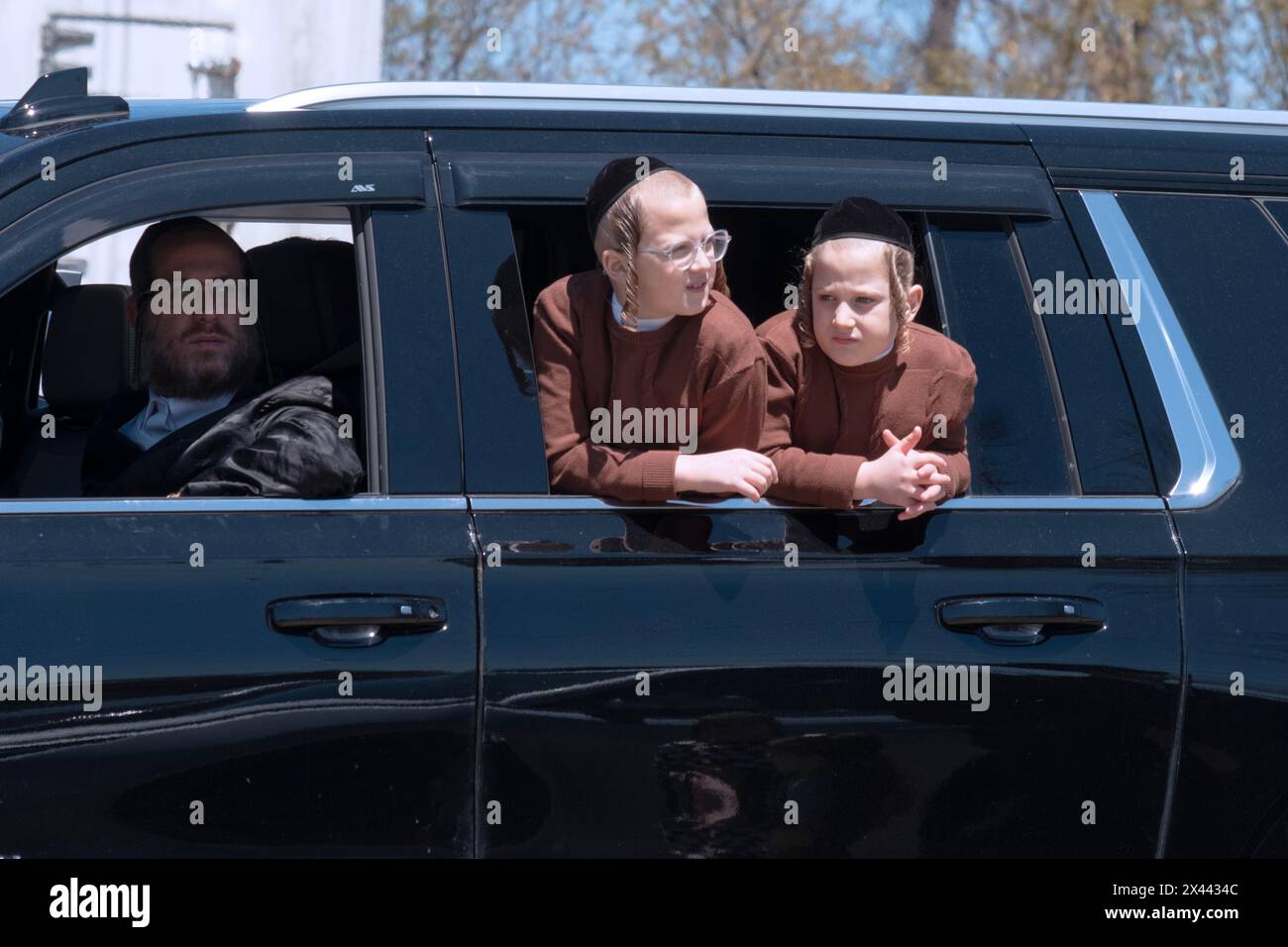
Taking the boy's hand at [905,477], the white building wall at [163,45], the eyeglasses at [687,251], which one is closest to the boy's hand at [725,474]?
the boy's hand at [905,477]

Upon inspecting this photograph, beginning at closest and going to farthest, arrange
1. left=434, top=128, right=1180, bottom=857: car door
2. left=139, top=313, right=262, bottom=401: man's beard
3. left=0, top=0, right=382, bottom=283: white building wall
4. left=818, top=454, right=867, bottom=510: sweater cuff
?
left=434, top=128, right=1180, bottom=857: car door, left=818, top=454, right=867, bottom=510: sweater cuff, left=139, top=313, right=262, bottom=401: man's beard, left=0, top=0, right=382, bottom=283: white building wall

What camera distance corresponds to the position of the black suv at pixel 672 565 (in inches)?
99.8

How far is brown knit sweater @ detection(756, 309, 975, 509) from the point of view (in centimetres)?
278

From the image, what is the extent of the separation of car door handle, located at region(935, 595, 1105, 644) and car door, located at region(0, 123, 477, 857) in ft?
2.71

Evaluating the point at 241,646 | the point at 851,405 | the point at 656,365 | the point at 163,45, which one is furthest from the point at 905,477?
the point at 163,45

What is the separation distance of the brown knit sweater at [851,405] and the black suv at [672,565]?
0.22ft

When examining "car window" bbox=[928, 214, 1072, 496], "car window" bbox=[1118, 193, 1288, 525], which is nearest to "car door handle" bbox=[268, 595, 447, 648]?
"car window" bbox=[928, 214, 1072, 496]

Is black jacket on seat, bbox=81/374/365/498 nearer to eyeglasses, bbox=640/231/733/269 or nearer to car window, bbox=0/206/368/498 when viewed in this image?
car window, bbox=0/206/368/498

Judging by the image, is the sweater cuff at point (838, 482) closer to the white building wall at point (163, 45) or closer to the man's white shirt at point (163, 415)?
the man's white shirt at point (163, 415)

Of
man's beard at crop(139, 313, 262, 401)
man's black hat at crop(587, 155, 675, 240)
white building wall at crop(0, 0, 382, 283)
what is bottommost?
man's beard at crop(139, 313, 262, 401)

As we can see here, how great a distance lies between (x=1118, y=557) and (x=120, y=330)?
82.3 inches

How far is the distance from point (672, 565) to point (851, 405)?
49 cm
